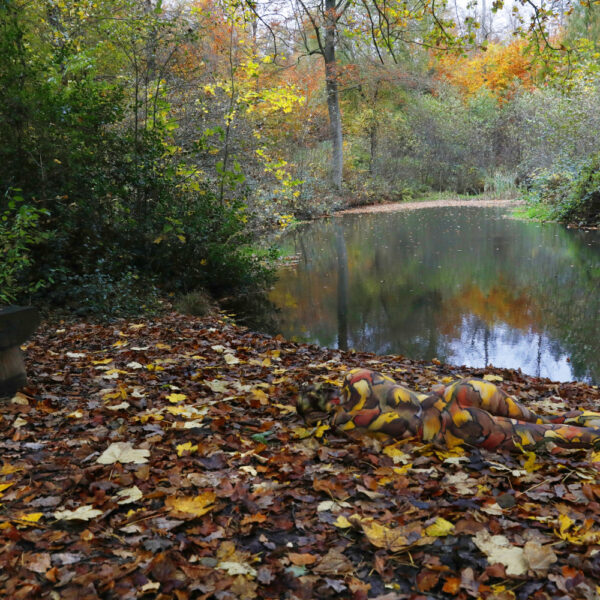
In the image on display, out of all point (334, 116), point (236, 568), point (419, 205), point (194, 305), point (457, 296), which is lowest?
point (457, 296)

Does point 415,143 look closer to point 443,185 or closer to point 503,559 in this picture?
point 443,185

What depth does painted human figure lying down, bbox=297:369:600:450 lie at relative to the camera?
2926 mm

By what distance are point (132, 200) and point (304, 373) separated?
4.45 meters

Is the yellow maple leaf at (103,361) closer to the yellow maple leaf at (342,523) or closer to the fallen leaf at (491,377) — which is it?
Answer: the yellow maple leaf at (342,523)

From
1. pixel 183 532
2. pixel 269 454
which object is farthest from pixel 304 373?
pixel 183 532

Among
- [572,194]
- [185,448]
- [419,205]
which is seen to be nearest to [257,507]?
[185,448]

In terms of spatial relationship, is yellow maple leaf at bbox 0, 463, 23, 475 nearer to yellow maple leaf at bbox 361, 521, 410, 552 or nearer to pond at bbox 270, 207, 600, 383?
yellow maple leaf at bbox 361, 521, 410, 552

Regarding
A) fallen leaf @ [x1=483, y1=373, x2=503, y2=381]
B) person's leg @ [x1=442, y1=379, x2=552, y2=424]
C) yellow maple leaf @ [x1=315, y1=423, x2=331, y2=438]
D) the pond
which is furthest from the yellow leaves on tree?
yellow maple leaf @ [x1=315, y1=423, x2=331, y2=438]

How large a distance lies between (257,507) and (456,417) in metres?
1.23

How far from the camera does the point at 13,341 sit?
343 centimetres

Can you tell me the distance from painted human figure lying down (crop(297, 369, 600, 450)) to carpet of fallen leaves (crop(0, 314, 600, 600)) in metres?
0.09

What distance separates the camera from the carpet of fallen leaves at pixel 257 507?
1.87 m

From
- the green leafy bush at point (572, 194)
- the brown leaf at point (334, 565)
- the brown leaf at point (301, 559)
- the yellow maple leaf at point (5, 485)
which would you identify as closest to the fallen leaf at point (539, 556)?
the brown leaf at point (334, 565)

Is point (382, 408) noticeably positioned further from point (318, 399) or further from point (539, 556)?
point (539, 556)
